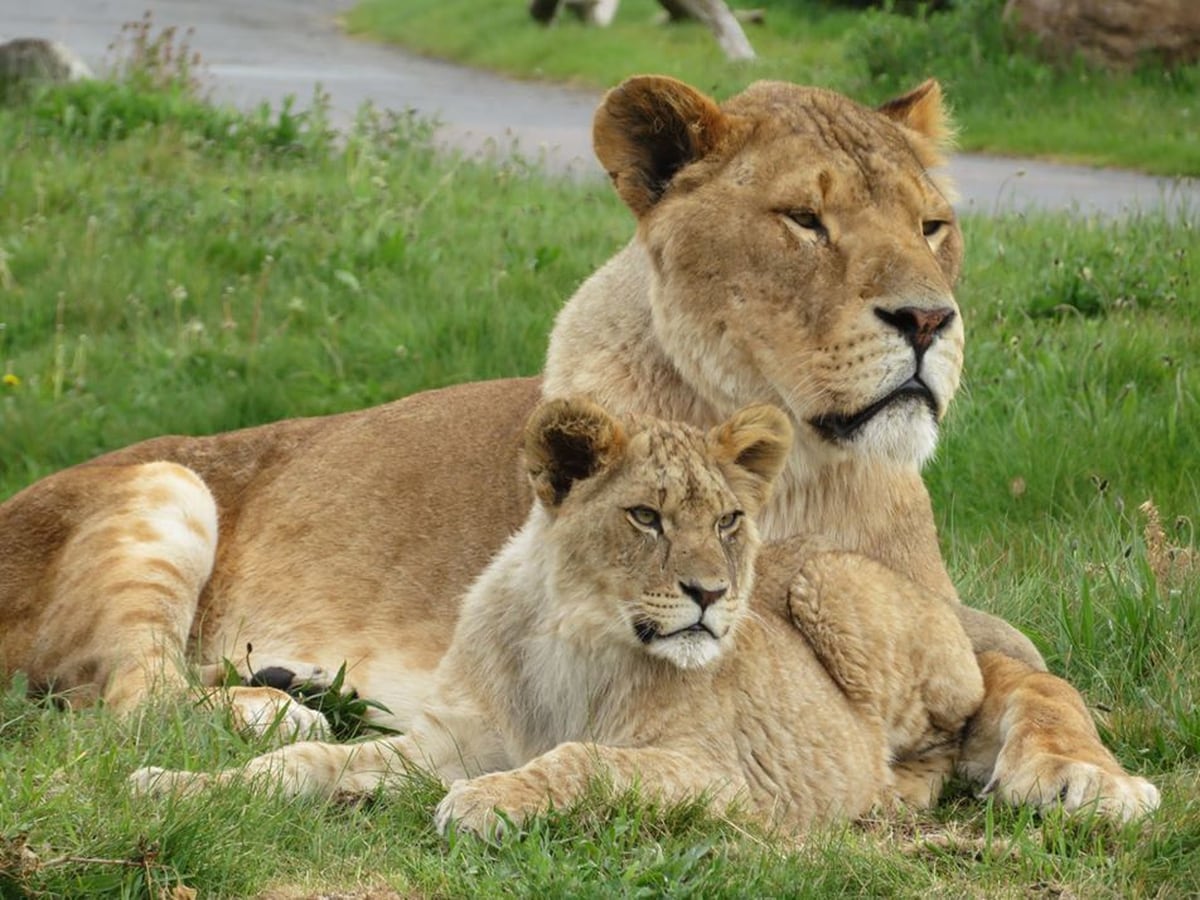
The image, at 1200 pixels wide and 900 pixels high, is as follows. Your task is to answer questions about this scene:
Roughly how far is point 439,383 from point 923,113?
3.12m

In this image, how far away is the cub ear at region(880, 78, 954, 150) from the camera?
516 centimetres

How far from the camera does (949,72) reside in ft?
44.6

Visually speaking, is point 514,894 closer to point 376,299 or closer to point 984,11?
point 376,299

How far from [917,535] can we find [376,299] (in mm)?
4087

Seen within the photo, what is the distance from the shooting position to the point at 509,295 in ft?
27.4

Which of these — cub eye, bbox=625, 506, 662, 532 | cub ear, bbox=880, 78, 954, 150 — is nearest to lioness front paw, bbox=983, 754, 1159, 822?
cub eye, bbox=625, 506, 662, 532

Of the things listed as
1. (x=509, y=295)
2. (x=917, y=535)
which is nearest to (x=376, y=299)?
(x=509, y=295)

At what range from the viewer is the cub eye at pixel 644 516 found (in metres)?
3.99

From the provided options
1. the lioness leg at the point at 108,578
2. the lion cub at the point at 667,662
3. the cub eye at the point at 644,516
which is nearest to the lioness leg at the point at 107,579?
the lioness leg at the point at 108,578

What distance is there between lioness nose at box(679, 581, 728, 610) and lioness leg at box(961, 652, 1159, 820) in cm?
84

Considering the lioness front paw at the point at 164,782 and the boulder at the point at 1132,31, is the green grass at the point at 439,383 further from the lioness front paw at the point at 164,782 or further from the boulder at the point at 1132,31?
the boulder at the point at 1132,31

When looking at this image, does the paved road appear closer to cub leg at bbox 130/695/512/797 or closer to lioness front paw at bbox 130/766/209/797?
cub leg at bbox 130/695/512/797

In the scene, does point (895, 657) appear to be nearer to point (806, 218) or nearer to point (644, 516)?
point (644, 516)

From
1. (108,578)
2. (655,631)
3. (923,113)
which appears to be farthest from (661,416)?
(108,578)
